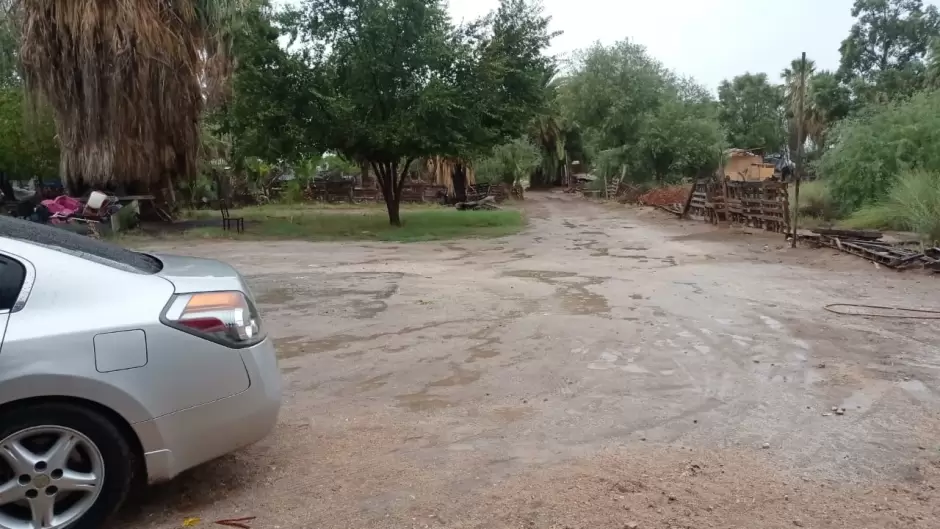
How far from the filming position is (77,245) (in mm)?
3650

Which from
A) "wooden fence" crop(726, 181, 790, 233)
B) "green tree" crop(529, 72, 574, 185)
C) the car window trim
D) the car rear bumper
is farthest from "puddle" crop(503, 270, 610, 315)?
"green tree" crop(529, 72, 574, 185)

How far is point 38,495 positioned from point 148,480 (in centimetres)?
44

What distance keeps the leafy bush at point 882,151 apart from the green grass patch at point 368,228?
962 centimetres

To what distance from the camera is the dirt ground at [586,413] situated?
3.54m

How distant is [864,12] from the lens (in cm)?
4259

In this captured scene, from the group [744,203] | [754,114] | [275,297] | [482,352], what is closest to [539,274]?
→ [275,297]

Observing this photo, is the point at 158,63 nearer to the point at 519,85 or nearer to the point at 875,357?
the point at 519,85

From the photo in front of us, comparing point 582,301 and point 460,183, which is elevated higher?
point 460,183

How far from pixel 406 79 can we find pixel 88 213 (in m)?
9.51

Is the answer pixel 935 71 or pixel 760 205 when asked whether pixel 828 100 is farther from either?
pixel 760 205

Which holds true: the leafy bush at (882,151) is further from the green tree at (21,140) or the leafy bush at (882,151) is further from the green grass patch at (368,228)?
the green tree at (21,140)

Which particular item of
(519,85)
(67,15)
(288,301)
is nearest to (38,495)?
(288,301)

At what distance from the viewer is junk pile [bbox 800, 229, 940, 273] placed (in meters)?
12.5

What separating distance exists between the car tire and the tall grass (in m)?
15.0
